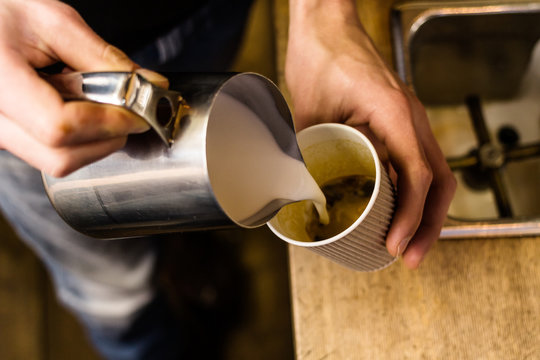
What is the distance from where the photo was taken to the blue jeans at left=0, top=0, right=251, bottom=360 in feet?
2.66

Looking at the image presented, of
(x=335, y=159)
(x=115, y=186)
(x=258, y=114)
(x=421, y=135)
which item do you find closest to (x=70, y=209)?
(x=115, y=186)

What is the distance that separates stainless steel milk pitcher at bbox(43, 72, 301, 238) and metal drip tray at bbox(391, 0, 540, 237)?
49 cm

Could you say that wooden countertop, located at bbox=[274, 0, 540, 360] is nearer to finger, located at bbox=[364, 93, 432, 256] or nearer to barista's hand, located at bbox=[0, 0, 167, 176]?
finger, located at bbox=[364, 93, 432, 256]

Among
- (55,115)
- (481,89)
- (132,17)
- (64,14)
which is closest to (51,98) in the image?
(55,115)

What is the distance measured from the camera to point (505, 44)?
0.89 m

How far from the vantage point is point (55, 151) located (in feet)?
1.36

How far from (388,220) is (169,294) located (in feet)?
3.41

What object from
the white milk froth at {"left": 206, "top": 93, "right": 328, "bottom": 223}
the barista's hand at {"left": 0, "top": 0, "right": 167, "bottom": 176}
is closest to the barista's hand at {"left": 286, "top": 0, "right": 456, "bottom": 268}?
the white milk froth at {"left": 206, "top": 93, "right": 328, "bottom": 223}

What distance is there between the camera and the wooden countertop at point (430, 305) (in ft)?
2.16

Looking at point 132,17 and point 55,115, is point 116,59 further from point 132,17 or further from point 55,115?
point 132,17

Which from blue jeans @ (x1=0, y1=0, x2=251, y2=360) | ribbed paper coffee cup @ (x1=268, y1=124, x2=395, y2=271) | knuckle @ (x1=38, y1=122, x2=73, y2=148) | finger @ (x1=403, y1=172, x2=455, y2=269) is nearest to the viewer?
knuckle @ (x1=38, y1=122, x2=73, y2=148)

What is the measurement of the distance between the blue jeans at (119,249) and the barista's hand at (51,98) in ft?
1.00

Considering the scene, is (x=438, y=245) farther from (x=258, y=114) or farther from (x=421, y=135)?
(x=258, y=114)

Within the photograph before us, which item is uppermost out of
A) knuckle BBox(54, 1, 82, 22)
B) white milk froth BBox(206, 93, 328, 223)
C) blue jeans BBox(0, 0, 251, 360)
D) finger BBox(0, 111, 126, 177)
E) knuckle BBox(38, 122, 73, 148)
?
knuckle BBox(54, 1, 82, 22)
